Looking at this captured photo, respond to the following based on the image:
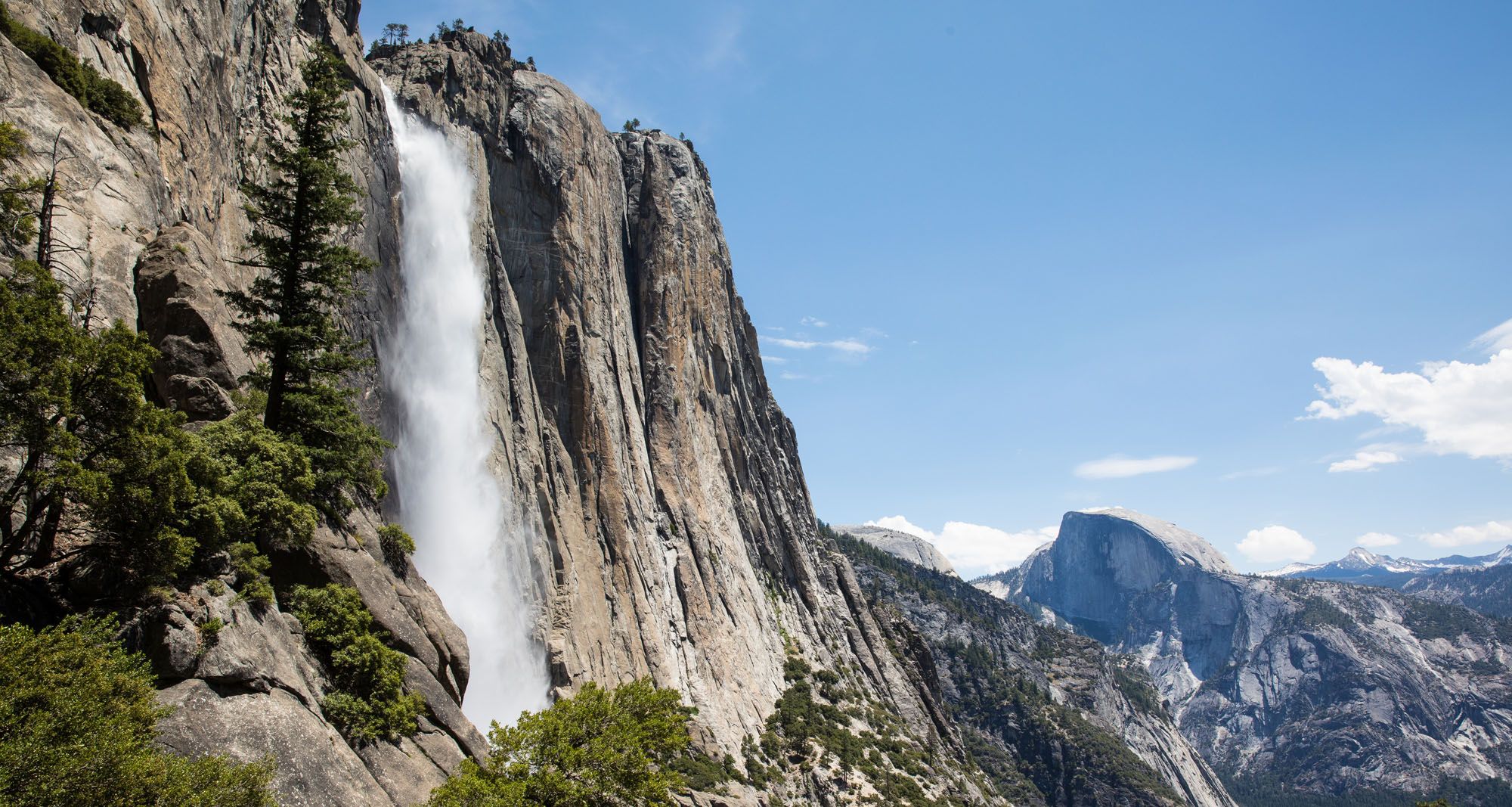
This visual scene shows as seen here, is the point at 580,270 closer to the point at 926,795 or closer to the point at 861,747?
the point at 861,747

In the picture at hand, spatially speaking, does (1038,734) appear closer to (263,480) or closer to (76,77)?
(263,480)

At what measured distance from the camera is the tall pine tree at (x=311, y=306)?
77.3 ft

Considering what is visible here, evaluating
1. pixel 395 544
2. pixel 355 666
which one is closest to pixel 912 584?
pixel 395 544

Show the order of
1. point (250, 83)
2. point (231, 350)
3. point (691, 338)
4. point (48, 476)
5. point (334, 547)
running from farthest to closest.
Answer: point (691, 338) → point (250, 83) → point (231, 350) → point (334, 547) → point (48, 476)

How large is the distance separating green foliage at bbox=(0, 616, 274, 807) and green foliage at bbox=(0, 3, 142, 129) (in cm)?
1632

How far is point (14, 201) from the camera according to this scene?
57.2 feet

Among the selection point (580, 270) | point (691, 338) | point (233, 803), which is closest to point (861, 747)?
point (691, 338)

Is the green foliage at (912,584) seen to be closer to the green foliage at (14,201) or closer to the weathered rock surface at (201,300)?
the weathered rock surface at (201,300)

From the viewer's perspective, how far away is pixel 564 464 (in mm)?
54500

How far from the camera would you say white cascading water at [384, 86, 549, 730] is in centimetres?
4178

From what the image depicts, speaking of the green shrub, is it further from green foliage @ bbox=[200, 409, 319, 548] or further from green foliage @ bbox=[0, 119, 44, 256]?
green foliage @ bbox=[0, 119, 44, 256]

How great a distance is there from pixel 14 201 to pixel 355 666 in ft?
40.8

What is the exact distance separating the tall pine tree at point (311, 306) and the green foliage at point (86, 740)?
10260 mm

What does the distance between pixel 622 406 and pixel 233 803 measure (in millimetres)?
50139
